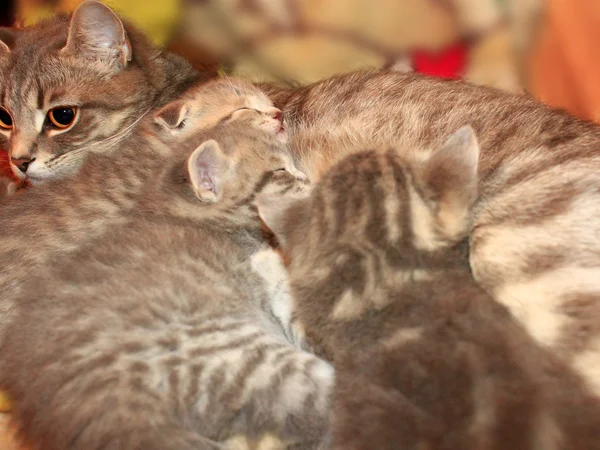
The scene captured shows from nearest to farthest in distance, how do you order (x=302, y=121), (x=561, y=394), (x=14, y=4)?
(x=561, y=394) < (x=302, y=121) < (x=14, y=4)

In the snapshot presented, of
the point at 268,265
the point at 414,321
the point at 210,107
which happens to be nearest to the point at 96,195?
the point at 210,107

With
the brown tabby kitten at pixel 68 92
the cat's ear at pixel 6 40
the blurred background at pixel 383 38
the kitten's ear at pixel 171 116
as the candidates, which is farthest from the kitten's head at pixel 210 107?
the cat's ear at pixel 6 40

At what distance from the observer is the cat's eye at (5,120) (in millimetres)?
2168

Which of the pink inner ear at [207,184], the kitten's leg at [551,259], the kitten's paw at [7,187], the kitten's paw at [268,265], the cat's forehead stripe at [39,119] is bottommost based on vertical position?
the kitten's paw at [7,187]

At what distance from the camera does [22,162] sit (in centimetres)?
204

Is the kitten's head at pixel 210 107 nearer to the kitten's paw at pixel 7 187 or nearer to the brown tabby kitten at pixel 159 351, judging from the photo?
the brown tabby kitten at pixel 159 351

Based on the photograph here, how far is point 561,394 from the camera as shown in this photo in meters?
1.21

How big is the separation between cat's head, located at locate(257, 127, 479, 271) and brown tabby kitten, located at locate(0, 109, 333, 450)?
267 millimetres

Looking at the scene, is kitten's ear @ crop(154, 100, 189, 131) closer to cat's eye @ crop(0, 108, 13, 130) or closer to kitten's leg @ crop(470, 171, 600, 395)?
cat's eye @ crop(0, 108, 13, 130)

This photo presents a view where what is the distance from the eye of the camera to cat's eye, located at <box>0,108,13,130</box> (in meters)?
2.17

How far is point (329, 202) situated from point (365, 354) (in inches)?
13.9

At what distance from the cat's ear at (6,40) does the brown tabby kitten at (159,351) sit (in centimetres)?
83

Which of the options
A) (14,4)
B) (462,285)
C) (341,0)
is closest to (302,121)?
(341,0)

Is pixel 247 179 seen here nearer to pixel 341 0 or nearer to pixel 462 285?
pixel 462 285
